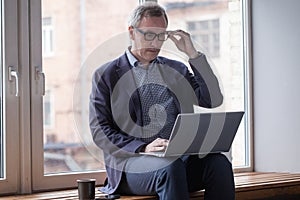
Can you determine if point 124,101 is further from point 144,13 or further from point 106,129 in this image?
point 144,13

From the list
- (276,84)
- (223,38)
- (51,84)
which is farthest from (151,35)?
(276,84)

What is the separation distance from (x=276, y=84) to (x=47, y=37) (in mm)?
1606

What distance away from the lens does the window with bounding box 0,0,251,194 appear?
2.97 meters

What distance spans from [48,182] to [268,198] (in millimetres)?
1223

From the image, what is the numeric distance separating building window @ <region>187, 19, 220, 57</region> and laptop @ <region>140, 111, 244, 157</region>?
1.12 meters

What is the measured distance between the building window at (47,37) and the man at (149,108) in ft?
1.22

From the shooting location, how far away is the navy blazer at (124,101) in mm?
2805

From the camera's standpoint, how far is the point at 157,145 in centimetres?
271

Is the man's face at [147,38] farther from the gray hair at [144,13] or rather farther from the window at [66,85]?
the window at [66,85]

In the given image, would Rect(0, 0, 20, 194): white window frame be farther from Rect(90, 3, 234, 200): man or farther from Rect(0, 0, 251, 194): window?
Rect(90, 3, 234, 200): man

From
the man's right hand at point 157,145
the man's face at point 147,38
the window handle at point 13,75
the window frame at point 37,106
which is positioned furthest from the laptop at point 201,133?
the window handle at point 13,75

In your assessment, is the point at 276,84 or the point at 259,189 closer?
the point at 259,189

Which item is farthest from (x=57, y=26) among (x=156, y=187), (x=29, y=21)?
(x=156, y=187)

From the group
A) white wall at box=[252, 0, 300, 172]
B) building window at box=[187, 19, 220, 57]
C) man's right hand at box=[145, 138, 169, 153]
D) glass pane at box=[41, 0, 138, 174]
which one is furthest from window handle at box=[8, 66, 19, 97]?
white wall at box=[252, 0, 300, 172]
